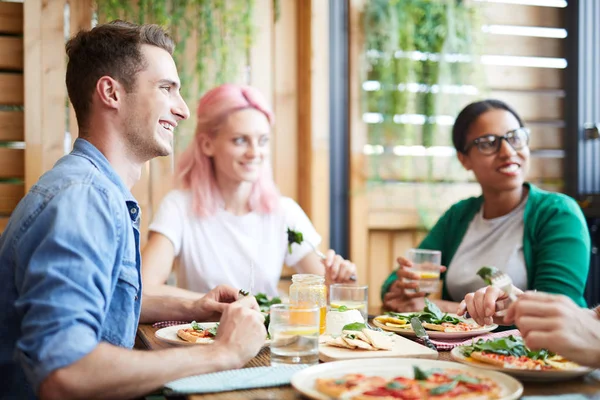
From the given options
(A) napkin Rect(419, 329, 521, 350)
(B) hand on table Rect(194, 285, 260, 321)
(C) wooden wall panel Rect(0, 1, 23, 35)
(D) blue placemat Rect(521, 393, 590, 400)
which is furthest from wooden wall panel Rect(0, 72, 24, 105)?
(D) blue placemat Rect(521, 393, 590, 400)

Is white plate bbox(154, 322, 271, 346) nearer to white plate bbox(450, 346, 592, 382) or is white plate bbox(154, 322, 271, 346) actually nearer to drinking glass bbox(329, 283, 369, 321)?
drinking glass bbox(329, 283, 369, 321)

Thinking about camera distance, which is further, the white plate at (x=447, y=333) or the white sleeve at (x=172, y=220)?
the white sleeve at (x=172, y=220)

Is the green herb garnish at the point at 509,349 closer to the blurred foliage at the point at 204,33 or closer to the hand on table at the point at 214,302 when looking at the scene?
the hand on table at the point at 214,302

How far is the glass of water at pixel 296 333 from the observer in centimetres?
136

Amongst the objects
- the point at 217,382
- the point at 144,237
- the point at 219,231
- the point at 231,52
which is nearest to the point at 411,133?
the point at 231,52

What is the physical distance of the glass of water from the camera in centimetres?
136

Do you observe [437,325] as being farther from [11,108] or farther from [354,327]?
[11,108]

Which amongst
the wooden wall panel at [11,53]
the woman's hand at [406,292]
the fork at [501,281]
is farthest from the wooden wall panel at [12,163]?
the fork at [501,281]

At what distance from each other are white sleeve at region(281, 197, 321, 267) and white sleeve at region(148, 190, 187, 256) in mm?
438

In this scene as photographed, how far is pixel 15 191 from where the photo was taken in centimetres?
304

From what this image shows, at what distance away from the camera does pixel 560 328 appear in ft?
3.98

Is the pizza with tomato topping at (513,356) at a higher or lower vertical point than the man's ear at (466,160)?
lower

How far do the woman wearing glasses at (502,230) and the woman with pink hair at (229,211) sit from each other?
520 mm

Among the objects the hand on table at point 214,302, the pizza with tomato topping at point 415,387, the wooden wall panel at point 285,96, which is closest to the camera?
the pizza with tomato topping at point 415,387
